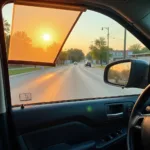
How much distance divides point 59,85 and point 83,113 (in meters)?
1.02

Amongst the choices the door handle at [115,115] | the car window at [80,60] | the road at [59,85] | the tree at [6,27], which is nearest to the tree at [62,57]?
the car window at [80,60]

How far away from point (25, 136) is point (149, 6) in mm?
1562

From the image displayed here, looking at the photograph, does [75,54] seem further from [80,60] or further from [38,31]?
[38,31]

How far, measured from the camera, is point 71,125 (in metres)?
2.60

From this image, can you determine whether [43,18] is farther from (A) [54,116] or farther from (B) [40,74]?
(A) [54,116]

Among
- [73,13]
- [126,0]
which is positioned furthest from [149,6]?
[73,13]

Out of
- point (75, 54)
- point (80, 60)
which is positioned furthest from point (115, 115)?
point (75, 54)

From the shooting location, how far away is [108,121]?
2758mm

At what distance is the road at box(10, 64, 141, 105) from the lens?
2.73 meters

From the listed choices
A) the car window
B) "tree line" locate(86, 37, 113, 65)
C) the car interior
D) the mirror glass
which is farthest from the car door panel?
"tree line" locate(86, 37, 113, 65)

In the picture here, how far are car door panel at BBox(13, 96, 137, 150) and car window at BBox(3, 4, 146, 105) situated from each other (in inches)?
5.7

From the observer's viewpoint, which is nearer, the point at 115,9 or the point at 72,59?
the point at 115,9

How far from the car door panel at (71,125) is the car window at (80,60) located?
15 centimetres

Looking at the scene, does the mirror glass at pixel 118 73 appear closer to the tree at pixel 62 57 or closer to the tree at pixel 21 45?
the tree at pixel 62 57
